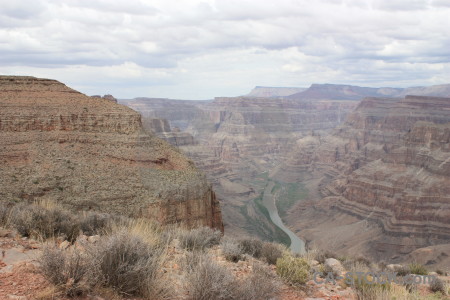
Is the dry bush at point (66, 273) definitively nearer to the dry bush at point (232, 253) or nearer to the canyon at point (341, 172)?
the dry bush at point (232, 253)

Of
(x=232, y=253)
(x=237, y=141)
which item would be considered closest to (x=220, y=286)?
(x=232, y=253)

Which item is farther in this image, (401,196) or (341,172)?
(341,172)

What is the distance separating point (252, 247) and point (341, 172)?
376 ft

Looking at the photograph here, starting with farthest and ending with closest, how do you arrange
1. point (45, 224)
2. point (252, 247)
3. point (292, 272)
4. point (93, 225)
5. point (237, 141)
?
point (237, 141)
point (93, 225)
point (252, 247)
point (45, 224)
point (292, 272)

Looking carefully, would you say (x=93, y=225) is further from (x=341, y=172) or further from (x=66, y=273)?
(x=341, y=172)

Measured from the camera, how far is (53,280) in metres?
5.70

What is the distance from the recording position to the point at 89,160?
87.3 ft

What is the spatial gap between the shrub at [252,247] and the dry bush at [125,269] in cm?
536

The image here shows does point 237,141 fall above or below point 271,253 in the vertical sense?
below

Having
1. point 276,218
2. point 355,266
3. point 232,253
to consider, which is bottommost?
point 276,218

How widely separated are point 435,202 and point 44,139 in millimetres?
62270

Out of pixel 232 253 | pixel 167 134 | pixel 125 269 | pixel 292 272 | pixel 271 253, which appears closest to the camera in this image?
pixel 125 269

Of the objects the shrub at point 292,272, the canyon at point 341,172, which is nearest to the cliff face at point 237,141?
the canyon at point 341,172

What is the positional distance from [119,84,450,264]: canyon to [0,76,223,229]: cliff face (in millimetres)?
24356
